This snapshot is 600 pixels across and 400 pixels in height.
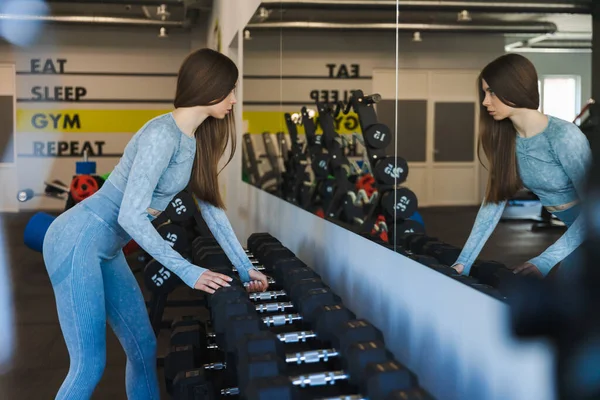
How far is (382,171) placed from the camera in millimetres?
2072

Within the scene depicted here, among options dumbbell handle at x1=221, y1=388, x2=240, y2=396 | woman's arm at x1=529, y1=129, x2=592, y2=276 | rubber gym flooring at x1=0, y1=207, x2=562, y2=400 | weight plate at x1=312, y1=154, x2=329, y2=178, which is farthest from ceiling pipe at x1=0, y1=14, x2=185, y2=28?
woman's arm at x1=529, y1=129, x2=592, y2=276

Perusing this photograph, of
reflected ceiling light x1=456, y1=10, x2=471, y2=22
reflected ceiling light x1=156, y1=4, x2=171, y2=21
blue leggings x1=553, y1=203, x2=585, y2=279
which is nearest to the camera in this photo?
blue leggings x1=553, y1=203, x2=585, y2=279

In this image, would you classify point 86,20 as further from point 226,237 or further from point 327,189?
point 226,237

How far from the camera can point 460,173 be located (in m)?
1.47

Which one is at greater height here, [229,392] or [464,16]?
[464,16]

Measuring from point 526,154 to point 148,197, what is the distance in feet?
2.95

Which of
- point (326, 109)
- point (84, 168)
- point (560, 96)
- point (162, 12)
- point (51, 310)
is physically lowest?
point (51, 310)

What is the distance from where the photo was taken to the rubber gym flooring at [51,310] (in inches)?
51.1

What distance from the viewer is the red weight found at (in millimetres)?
5781

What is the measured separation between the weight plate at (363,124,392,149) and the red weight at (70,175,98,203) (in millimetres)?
4040

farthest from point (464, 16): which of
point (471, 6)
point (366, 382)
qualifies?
point (366, 382)

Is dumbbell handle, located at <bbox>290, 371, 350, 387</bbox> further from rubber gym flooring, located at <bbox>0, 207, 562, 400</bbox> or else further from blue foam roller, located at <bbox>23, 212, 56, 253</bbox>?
blue foam roller, located at <bbox>23, 212, 56, 253</bbox>

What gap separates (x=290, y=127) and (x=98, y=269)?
2228 mm

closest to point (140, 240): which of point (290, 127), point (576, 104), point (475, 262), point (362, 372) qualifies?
point (362, 372)
